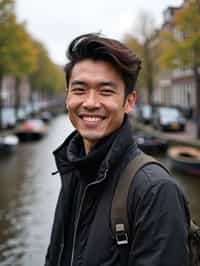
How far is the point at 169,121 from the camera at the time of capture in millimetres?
17969

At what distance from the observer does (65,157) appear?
4.73 ft

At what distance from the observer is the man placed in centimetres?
106

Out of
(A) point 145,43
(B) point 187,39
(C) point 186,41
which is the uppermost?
(A) point 145,43

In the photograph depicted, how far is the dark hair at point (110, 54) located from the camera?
121 centimetres

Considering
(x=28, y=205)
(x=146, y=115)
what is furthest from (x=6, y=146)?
(x=146, y=115)

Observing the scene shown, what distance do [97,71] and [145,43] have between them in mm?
25373

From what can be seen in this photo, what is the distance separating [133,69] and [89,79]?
144 millimetres

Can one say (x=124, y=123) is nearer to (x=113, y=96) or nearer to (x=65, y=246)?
(x=113, y=96)

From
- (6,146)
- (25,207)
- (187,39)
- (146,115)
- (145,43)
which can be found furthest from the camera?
(145,43)

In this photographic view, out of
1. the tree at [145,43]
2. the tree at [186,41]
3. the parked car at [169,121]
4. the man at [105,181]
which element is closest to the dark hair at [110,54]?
the man at [105,181]

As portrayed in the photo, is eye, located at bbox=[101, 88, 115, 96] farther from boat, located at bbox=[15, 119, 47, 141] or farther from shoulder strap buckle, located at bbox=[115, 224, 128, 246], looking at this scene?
boat, located at bbox=[15, 119, 47, 141]

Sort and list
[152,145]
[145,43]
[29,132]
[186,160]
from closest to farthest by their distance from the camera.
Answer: [186,160], [152,145], [29,132], [145,43]

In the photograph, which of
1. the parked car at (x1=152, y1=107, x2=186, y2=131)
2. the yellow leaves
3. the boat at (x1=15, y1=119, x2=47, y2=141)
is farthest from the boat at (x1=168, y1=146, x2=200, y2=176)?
the boat at (x1=15, y1=119, x2=47, y2=141)

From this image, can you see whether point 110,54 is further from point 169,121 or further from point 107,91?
point 169,121
